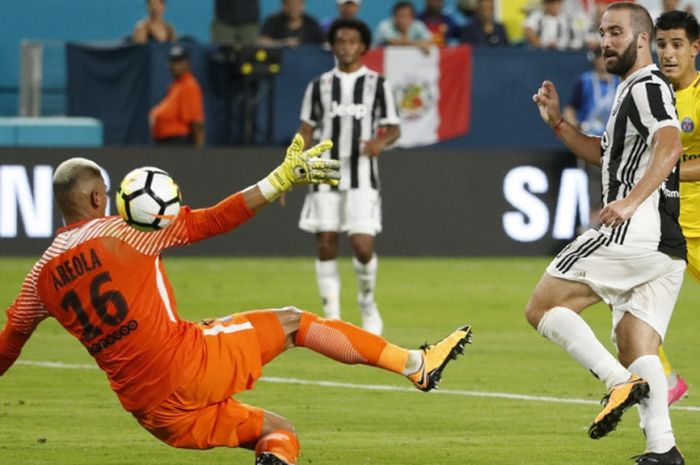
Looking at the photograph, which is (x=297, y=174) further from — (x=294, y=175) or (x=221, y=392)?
(x=221, y=392)

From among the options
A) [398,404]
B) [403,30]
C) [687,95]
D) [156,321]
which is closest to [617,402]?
[156,321]

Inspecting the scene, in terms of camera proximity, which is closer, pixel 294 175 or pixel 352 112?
pixel 294 175

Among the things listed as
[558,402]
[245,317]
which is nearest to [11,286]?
[558,402]

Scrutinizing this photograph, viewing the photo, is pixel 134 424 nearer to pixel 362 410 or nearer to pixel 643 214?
pixel 362 410

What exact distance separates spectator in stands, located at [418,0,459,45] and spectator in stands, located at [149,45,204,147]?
12.3ft

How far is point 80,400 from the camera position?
1014cm

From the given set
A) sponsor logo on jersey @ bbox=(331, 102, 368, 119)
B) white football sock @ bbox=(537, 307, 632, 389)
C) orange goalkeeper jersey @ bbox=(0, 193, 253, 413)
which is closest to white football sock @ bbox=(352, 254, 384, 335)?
A: sponsor logo on jersey @ bbox=(331, 102, 368, 119)

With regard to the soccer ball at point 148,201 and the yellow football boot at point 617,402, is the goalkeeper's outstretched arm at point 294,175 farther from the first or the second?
the yellow football boot at point 617,402

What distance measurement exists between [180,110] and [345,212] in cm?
770

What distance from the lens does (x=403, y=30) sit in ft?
72.8

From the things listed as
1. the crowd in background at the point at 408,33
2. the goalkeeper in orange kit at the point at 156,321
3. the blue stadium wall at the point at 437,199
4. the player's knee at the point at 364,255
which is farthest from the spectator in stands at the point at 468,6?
the goalkeeper in orange kit at the point at 156,321

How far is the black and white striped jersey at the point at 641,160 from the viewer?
7500mm

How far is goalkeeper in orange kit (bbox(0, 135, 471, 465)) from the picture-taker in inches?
271

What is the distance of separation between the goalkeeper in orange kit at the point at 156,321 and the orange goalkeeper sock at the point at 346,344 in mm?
163
